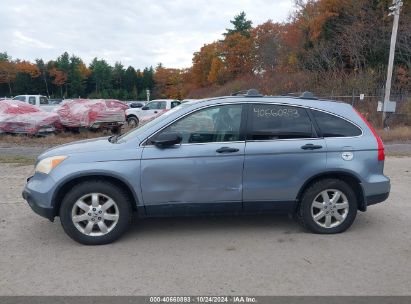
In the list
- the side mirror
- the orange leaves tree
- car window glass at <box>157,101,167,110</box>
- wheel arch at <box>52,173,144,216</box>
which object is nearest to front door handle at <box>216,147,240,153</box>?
the side mirror

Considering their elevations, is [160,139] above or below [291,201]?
above

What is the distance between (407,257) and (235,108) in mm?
2487

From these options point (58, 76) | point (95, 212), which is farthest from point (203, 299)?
point (58, 76)

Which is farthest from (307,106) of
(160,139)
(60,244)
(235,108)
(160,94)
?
(160,94)

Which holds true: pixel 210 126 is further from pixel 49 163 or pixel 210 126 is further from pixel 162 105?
pixel 162 105

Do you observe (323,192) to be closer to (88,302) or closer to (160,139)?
(160,139)

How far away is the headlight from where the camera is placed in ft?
15.0

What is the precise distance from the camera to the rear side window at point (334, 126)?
4.97m

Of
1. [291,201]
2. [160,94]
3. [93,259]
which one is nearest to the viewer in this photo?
[93,259]

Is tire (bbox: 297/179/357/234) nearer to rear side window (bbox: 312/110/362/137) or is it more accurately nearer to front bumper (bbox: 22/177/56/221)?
rear side window (bbox: 312/110/362/137)

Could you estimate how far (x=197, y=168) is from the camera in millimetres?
4617

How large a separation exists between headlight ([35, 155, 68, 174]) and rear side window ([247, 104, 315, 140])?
2.19 m

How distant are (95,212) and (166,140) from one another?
1137 millimetres

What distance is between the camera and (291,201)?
488cm
